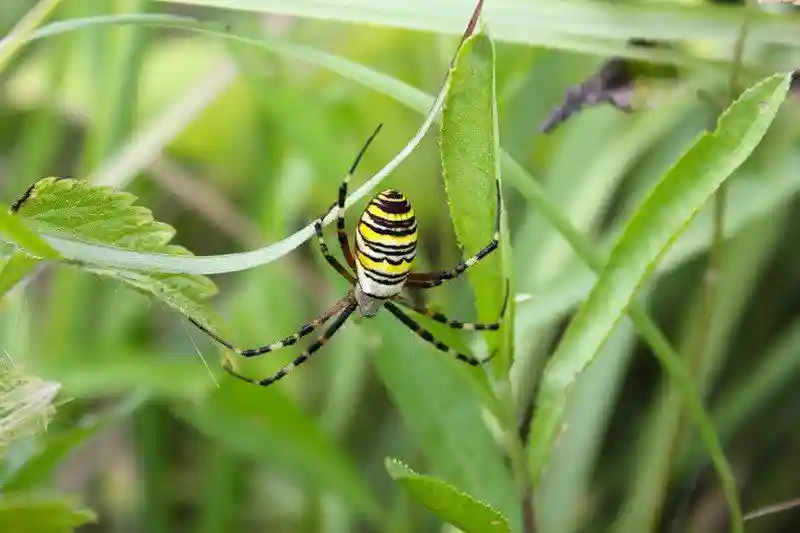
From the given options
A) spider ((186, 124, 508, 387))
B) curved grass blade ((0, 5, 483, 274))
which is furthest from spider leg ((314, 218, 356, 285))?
curved grass blade ((0, 5, 483, 274))

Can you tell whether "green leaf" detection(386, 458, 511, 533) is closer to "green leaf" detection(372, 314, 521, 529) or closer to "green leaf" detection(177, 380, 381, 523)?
"green leaf" detection(372, 314, 521, 529)

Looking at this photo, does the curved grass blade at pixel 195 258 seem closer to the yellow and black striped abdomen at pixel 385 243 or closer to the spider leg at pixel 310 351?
the yellow and black striped abdomen at pixel 385 243

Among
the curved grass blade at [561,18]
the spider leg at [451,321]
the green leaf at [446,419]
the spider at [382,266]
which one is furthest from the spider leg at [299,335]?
the curved grass blade at [561,18]

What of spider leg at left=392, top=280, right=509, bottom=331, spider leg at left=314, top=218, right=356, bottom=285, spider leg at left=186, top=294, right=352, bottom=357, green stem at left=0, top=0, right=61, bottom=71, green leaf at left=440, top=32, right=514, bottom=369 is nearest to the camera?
green leaf at left=440, top=32, right=514, bottom=369

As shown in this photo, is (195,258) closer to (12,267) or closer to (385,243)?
(12,267)

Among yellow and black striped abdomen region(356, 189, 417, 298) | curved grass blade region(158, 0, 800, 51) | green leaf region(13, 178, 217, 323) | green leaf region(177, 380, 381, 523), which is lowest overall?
green leaf region(177, 380, 381, 523)

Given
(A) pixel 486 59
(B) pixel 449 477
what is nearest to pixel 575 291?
(B) pixel 449 477

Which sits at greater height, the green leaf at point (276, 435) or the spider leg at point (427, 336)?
the spider leg at point (427, 336)
